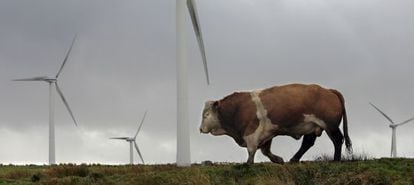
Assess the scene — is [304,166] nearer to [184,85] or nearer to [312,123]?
[312,123]

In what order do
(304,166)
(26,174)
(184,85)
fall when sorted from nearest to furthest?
(304,166) < (26,174) < (184,85)

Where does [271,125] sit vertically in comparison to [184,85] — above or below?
below

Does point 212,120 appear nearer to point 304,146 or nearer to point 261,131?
point 261,131

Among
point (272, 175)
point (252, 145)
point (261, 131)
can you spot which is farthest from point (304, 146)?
point (272, 175)

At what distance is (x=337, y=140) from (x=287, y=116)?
202 cm

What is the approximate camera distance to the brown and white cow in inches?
1045

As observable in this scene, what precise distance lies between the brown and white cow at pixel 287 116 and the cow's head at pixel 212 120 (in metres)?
0.81

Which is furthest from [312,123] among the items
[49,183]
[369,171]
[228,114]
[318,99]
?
[49,183]

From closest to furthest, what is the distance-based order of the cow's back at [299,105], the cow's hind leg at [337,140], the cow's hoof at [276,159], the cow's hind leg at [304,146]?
the cow's back at [299,105] → the cow's hind leg at [337,140] → the cow's hoof at [276,159] → the cow's hind leg at [304,146]

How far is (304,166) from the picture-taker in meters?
23.4

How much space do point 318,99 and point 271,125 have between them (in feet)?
6.09

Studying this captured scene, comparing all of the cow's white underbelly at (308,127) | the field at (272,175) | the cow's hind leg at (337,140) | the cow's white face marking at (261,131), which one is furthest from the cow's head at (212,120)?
the cow's hind leg at (337,140)

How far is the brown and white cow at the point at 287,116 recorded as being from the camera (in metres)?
26.5

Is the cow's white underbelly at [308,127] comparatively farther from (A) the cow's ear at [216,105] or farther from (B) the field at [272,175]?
(A) the cow's ear at [216,105]
